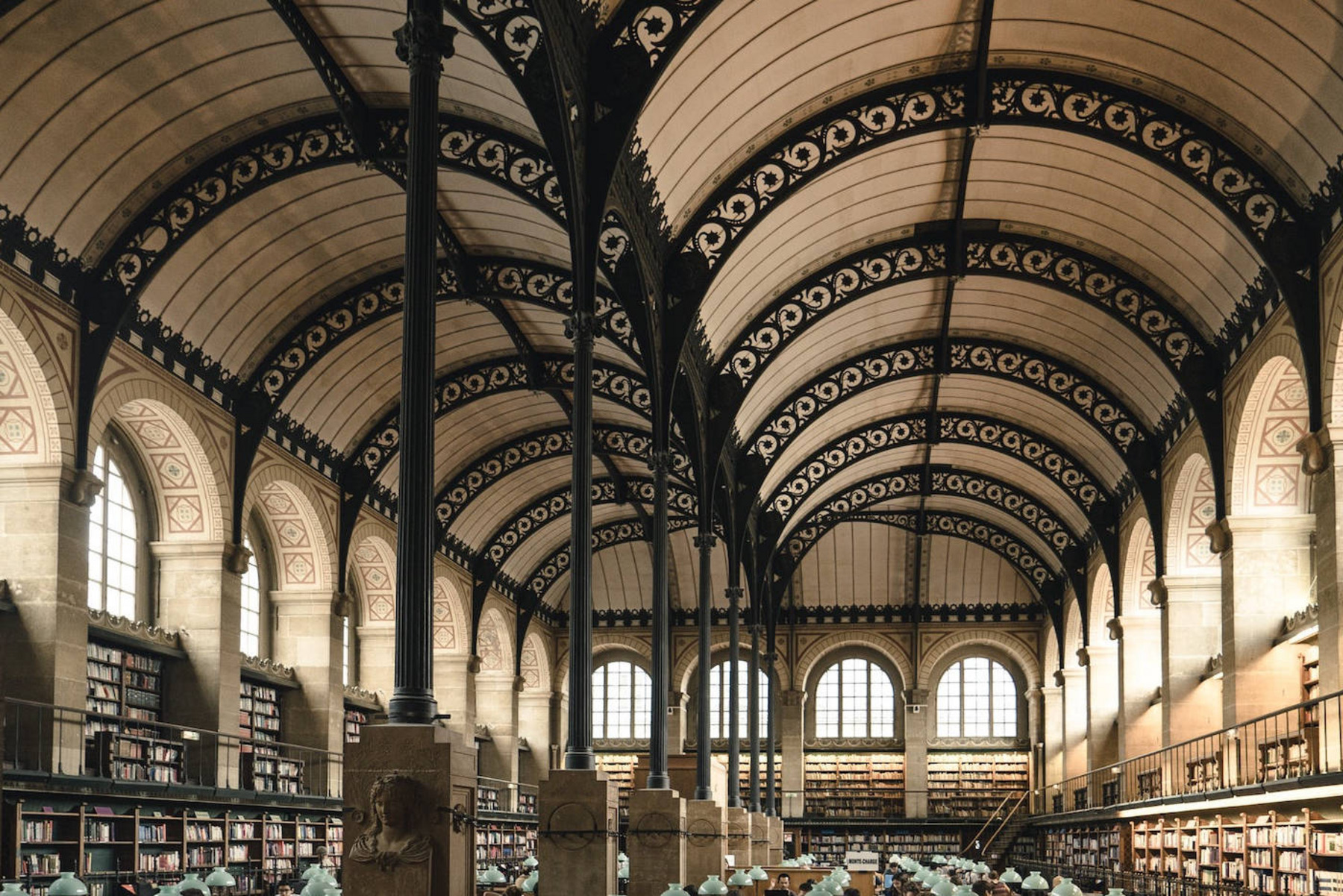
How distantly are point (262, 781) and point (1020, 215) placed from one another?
15.3m

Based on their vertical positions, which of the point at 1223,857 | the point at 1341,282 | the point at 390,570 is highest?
the point at 1341,282

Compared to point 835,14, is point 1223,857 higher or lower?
lower

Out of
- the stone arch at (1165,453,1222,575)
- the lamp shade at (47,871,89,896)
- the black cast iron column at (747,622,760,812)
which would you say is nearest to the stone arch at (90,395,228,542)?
the lamp shade at (47,871,89,896)

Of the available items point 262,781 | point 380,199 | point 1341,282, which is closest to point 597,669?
point 262,781

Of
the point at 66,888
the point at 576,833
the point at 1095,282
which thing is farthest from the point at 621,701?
the point at 66,888

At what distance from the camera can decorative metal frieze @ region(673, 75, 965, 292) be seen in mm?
17797

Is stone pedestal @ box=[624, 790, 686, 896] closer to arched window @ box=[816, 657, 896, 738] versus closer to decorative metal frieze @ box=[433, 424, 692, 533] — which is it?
decorative metal frieze @ box=[433, 424, 692, 533]

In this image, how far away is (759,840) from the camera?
1235 inches

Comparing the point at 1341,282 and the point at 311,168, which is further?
the point at 311,168

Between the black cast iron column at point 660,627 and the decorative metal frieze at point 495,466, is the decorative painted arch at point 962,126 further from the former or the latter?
the decorative metal frieze at point 495,466

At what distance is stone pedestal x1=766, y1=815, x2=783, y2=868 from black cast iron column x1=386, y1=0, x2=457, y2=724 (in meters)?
25.5

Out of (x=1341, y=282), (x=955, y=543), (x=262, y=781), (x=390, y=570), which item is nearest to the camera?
(x=1341, y=282)

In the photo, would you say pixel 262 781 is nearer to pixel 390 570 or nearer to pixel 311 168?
pixel 390 570

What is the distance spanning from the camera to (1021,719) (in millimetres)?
42906
